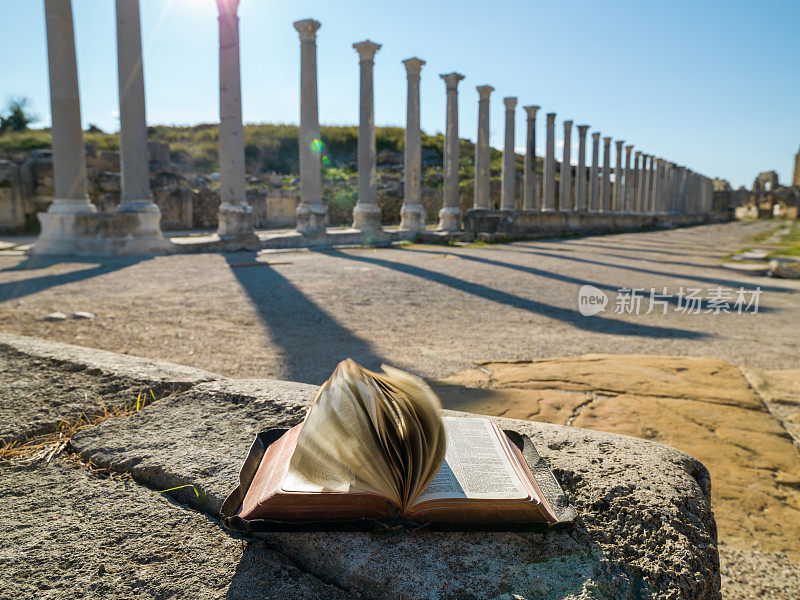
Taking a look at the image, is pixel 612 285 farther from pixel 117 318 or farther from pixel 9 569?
pixel 9 569

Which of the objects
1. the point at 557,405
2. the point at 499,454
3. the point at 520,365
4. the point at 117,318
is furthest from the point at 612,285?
the point at 499,454

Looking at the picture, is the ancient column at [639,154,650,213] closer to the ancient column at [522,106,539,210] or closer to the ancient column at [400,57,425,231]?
the ancient column at [522,106,539,210]

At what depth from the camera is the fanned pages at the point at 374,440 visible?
1.11m

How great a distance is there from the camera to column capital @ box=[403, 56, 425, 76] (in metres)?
17.4

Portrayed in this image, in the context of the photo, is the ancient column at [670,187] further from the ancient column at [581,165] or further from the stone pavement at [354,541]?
the stone pavement at [354,541]

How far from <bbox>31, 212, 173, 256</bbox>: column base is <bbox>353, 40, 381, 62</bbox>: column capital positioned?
8.24 meters

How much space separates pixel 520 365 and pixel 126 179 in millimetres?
9999

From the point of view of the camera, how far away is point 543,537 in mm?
1151

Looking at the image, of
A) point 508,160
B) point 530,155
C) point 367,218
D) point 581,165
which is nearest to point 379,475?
point 367,218

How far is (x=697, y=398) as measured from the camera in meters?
3.06

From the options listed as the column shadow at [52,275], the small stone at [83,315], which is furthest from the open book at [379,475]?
the column shadow at [52,275]

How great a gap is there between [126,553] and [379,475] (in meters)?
0.57

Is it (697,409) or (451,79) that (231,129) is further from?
(697,409)

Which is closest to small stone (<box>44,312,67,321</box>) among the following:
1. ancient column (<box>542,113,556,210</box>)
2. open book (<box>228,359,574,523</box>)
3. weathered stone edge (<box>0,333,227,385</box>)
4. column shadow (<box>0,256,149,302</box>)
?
column shadow (<box>0,256,149,302</box>)
